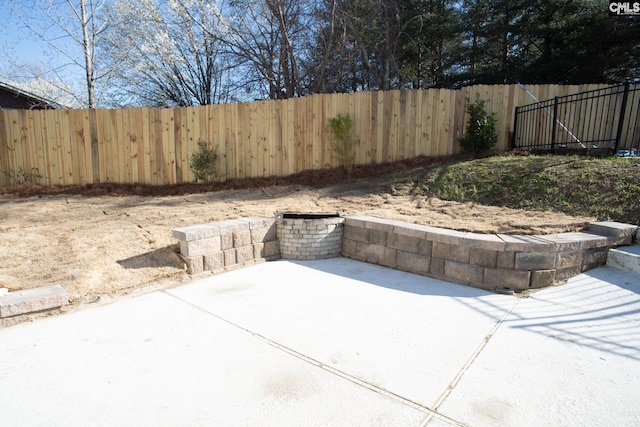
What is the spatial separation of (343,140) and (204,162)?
3031 millimetres

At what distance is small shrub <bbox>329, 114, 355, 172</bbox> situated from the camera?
7.16 metres

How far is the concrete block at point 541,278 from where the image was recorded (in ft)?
11.3

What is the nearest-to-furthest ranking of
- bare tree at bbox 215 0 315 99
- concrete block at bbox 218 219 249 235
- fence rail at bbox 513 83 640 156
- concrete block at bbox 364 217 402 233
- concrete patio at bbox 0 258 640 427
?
concrete patio at bbox 0 258 640 427
concrete block at bbox 218 219 249 235
concrete block at bbox 364 217 402 233
fence rail at bbox 513 83 640 156
bare tree at bbox 215 0 315 99

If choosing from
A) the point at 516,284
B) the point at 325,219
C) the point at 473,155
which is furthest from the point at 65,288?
the point at 473,155

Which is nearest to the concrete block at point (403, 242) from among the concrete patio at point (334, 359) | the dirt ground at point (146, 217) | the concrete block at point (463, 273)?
the concrete block at point (463, 273)

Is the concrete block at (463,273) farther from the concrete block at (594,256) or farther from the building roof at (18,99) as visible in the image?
the building roof at (18,99)

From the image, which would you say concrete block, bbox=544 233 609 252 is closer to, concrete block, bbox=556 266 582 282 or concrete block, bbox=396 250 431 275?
concrete block, bbox=556 266 582 282

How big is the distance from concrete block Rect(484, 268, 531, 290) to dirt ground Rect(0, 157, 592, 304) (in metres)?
0.65

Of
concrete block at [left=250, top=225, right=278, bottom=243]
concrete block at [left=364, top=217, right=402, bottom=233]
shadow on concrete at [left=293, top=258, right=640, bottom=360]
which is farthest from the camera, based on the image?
concrete block at [left=250, top=225, right=278, bottom=243]

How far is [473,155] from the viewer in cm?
722

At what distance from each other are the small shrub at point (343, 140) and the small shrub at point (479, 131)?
91.7 inches

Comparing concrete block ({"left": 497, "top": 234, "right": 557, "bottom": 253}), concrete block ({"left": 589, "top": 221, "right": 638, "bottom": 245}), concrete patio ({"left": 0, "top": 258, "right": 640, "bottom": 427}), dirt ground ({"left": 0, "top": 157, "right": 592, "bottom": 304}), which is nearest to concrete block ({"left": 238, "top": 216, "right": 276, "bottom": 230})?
dirt ground ({"left": 0, "top": 157, "right": 592, "bottom": 304})

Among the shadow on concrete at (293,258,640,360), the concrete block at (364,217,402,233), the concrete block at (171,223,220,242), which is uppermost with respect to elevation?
the concrete block at (364,217,402,233)

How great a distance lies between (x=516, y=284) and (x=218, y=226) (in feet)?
10.7
